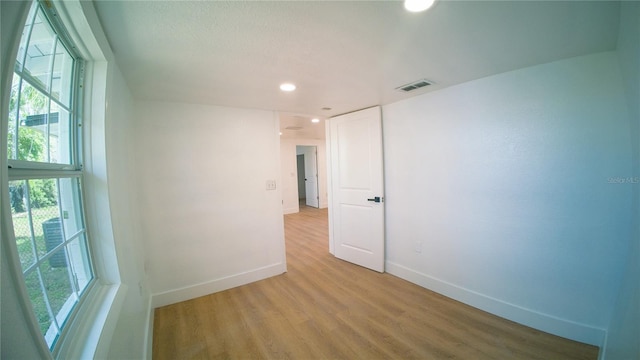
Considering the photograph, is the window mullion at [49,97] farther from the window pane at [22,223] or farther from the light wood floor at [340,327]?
the light wood floor at [340,327]

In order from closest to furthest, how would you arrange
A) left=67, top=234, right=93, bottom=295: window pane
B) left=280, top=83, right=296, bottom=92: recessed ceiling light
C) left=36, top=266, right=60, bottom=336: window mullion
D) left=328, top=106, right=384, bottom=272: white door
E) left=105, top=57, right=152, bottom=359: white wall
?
left=36, top=266, right=60, bottom=336: window mullion, left=67, top=234, right=93, bottom=295: window pane, left=105, top=57, right=152, bottom=359: white wall, left=280, top=83, right=296, bottom=92: recessed ceiling light, left=328, top=106, right=384, bottom=272: white door

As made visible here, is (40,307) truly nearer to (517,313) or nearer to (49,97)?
(49,97)

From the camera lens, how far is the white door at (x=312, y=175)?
764 cm

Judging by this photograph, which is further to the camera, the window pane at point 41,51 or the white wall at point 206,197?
the white wall at point 206,197

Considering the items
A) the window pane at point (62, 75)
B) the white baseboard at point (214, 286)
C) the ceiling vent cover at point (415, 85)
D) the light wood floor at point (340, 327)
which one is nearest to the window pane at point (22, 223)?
the window pane at point (62, 75)

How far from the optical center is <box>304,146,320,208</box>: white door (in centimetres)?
764

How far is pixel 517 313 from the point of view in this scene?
199 cm

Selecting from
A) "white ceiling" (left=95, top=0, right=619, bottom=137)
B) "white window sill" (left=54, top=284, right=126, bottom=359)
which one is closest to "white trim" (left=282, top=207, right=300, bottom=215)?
"white ceiling" (left=95, top=0, right=619, bottom=137)

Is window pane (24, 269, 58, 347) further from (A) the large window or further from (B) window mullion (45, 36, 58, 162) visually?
(B) window mullion (45, 36, 58, 162)

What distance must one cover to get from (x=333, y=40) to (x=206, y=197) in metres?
2.13

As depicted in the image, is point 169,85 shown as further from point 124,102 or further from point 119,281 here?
point 119,281

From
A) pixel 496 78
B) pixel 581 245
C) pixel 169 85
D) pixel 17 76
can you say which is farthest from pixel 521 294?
pixel 169 85

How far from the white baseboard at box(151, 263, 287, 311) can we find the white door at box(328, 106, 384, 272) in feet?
3.38

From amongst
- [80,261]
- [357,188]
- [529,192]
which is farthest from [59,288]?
[529,192]
